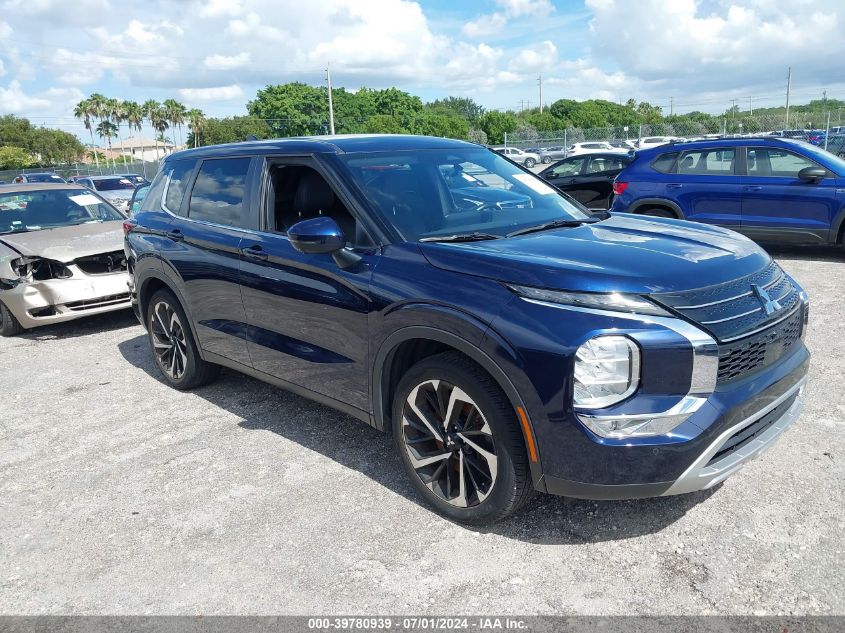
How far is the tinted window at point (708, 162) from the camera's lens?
945cm

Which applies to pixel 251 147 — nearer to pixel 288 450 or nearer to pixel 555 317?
pixel 288 450

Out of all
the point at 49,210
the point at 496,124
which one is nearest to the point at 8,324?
the point at 49,210

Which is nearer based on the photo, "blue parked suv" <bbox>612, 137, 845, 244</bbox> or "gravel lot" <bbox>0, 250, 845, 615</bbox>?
"gravel lot" <bbox>0, 250, 845, 615</bbox>

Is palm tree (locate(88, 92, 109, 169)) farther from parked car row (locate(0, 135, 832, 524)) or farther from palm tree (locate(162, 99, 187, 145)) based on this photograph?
parked car row (locate(0, 135, 832, 524))

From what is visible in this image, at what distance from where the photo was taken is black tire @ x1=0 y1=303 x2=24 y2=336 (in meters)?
7.69

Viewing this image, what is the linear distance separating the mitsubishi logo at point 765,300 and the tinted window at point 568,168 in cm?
1085

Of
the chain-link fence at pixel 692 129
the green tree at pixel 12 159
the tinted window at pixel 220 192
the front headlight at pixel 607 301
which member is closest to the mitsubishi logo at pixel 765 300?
the front headlight at pixel 607 301

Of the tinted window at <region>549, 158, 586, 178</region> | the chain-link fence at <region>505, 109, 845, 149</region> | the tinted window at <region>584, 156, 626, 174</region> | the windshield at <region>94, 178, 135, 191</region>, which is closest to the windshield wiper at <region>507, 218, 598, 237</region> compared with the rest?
the tinted window at <region>584, 156, 626, 174</region>

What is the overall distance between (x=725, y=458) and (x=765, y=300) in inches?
29.3

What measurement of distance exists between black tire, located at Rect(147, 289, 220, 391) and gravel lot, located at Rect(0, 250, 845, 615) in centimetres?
58

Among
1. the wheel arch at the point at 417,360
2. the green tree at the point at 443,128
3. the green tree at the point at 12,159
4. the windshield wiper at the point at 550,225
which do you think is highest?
the green tree at the point at 443,128

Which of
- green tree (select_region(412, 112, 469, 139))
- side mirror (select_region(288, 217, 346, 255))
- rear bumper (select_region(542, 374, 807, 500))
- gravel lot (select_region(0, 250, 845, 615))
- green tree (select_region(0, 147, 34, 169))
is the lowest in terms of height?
gravel lot (select_region(0, 250, 845, 615))

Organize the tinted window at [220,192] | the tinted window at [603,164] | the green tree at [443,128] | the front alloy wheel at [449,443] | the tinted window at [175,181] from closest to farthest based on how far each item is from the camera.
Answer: the front alloy wheel at [449,443]
the tinted window at [220,192]
the tinted window at [175,181]
the tinted window at [603,164]
the green tree at [443,128]

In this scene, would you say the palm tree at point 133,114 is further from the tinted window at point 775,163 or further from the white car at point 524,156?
the tinted window at point 775,163
